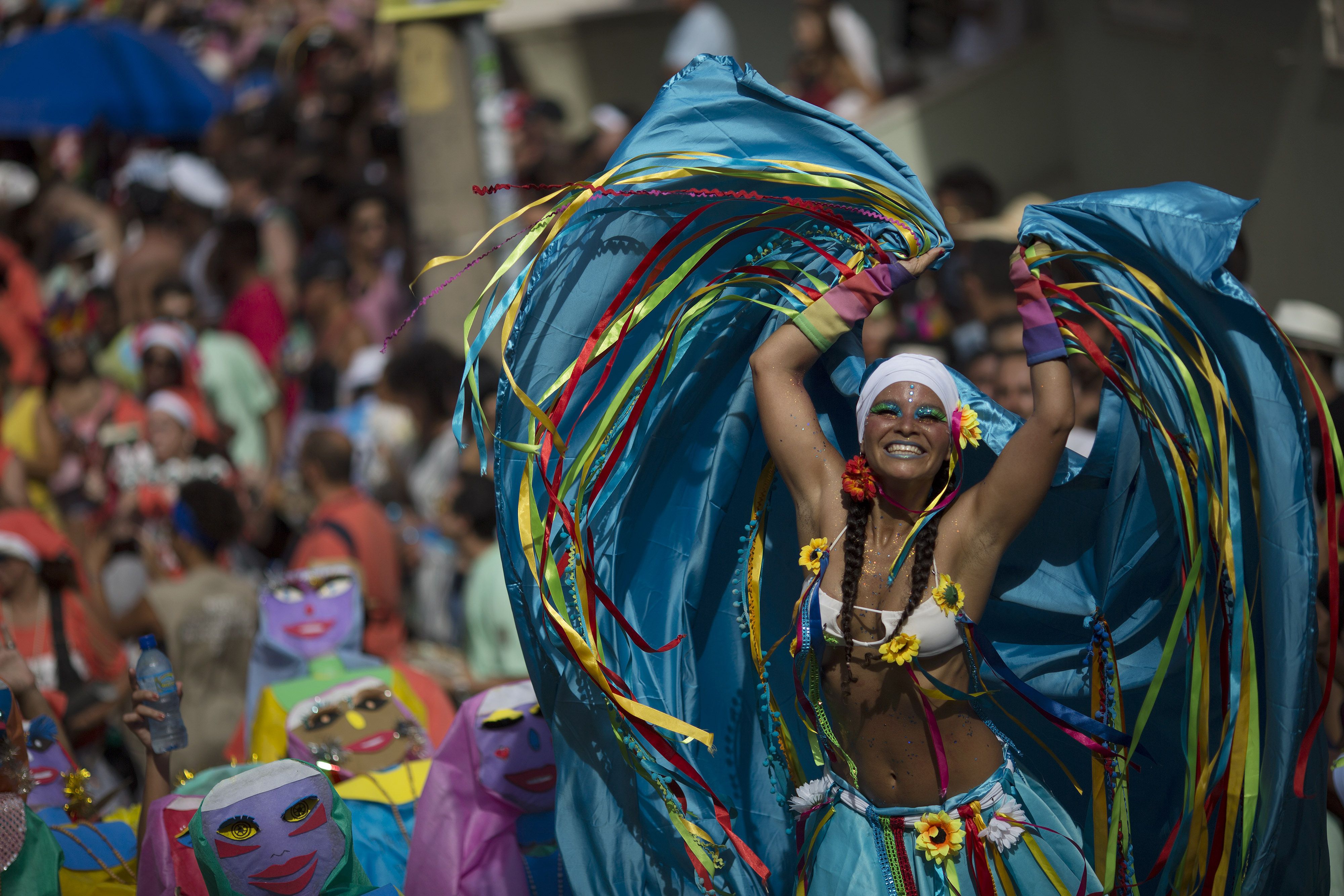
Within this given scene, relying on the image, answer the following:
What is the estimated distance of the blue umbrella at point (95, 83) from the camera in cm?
1020

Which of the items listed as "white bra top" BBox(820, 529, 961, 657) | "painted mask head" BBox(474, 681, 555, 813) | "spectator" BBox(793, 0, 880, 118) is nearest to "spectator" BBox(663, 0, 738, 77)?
"spectator" BBox(793, 0, 880, 118)

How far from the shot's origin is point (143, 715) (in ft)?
11.4

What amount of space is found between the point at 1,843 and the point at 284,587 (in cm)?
154

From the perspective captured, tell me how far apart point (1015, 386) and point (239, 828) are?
120 inches

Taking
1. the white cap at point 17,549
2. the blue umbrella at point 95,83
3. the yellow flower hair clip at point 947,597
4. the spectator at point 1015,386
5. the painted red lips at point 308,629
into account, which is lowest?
the painted red lips at point 308,629

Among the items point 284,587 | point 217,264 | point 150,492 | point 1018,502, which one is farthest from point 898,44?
point 1018,502

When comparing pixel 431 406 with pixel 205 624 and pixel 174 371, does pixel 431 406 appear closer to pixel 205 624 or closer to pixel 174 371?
pixel 205 624

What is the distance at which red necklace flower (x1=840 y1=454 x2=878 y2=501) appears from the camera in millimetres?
2988

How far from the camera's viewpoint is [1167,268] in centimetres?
286

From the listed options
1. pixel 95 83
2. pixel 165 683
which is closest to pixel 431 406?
pixel 165 683

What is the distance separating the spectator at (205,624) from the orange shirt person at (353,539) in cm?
30

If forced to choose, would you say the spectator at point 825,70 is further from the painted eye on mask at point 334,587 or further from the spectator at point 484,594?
the painted eye on mask at point 334,587

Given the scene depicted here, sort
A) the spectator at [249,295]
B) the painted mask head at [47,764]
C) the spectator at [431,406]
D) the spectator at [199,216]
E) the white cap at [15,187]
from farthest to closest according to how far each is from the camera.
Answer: the white cap at [15,187]
the spectator at [199,216]
the spectator at [249,295]
the spectator at [431,406]
the painted mask head at [47,764]

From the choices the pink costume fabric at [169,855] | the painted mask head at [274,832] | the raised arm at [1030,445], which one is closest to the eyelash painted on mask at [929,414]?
the raised arm at [1030,445]
